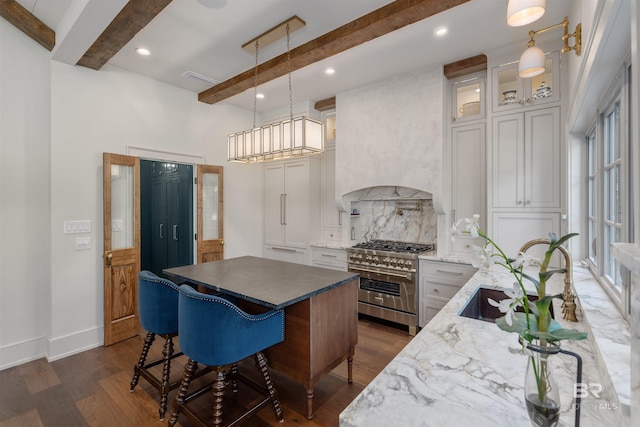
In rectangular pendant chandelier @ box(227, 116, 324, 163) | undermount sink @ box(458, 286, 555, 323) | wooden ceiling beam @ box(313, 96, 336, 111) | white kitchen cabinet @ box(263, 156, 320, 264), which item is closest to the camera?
undermount sink @ box(458, 286, 555, 323)

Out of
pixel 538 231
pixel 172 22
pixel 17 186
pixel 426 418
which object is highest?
pixel 172 22

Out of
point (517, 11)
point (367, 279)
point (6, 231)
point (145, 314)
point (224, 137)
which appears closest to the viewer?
point (517, 11)

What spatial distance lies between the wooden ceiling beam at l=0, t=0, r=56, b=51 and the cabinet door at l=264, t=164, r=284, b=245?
293 centimetres

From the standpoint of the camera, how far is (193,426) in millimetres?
2062

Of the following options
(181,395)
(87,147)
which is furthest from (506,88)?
(87,147)

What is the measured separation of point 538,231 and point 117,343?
4555mm

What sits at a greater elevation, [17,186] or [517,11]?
[517,11]

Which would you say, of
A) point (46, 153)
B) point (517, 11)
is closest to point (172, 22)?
point (46, 153)

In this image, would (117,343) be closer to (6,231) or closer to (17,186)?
Result: (6,231)

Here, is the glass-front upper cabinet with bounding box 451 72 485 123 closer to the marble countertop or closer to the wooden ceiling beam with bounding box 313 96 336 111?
the wooden ceiling beam with bounding box 313 96 336 111

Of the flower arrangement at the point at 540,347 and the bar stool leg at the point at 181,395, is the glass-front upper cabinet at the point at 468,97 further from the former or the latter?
the bar stool leg at the point at 181,395

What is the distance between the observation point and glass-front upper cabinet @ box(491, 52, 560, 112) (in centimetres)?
285

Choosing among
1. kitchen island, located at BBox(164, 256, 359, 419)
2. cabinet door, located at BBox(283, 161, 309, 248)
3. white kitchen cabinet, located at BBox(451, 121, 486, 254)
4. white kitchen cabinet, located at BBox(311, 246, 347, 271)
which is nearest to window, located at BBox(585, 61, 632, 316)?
white kitchen cabinet, located at BBox(451, 121, 486, 254)

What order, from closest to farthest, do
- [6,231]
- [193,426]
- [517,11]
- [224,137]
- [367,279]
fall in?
[517,11]
[193,426]
[6,231]
[367,279]
[224,137]
